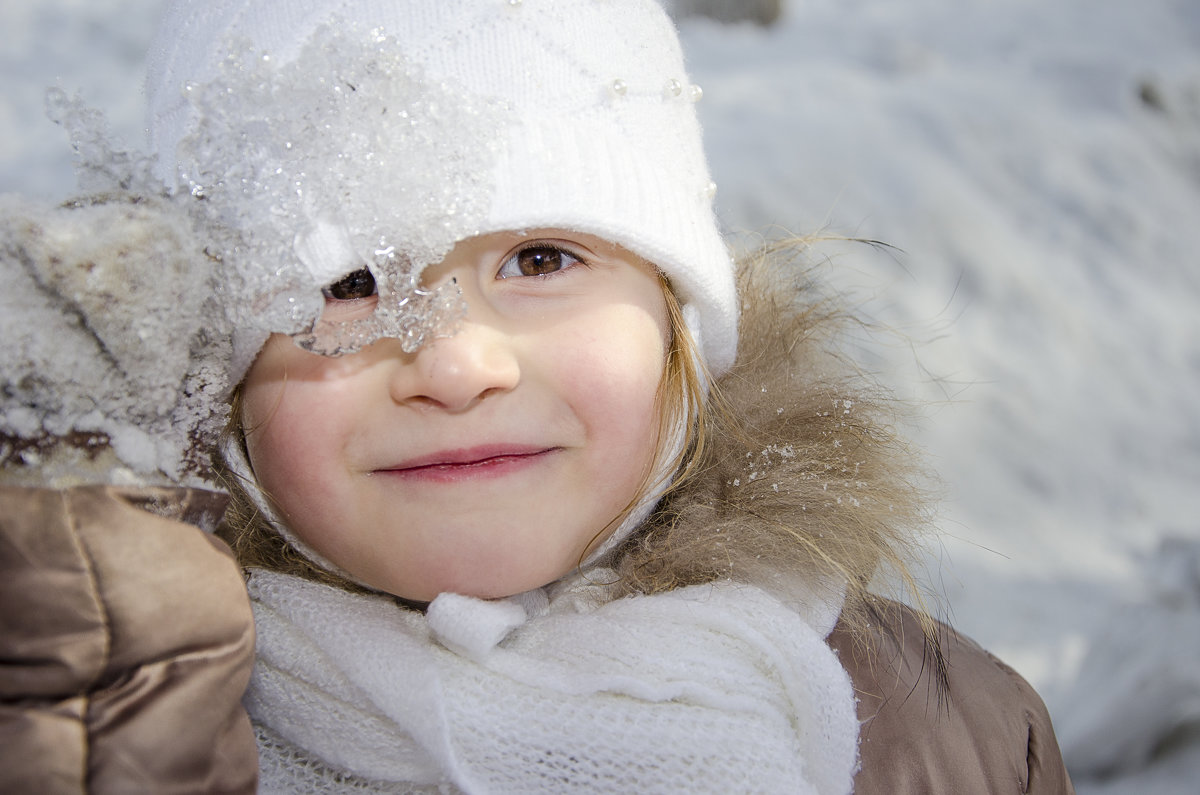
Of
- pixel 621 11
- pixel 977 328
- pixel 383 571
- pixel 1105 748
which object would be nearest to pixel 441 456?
pixel 383 571

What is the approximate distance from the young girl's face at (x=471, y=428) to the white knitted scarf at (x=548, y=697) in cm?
5

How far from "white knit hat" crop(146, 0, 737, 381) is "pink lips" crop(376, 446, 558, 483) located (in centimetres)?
16

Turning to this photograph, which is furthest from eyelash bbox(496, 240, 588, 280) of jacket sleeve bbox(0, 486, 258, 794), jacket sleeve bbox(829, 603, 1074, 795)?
jacket sleeve bbox(829, 603, 1074, 795)

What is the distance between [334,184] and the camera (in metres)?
0.76

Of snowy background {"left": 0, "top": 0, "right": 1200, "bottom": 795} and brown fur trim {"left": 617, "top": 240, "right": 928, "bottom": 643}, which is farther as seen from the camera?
snowy background {"left": 0, "top": 0, "right": 1200, "bottom": 795}

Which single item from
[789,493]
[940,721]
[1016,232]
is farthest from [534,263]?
[1016,232]

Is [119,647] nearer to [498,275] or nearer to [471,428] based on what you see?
[471,428]

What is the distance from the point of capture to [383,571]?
2.81ft

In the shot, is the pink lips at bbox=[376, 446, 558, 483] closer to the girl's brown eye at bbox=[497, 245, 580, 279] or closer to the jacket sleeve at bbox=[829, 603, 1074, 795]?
the girl's brown eye at bbox=[497, 245, 580, 279]

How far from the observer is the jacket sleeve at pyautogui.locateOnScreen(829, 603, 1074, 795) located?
3.05 feet

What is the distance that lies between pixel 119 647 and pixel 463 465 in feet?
1.02

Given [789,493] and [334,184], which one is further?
[789,493]

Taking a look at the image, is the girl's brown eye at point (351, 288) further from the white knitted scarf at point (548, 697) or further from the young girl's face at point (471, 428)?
the white knitted scarf at point (548, 697)

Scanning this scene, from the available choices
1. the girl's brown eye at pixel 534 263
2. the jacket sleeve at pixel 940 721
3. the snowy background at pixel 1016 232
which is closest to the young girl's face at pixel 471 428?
the girl's brown eye at pixel 534 263
